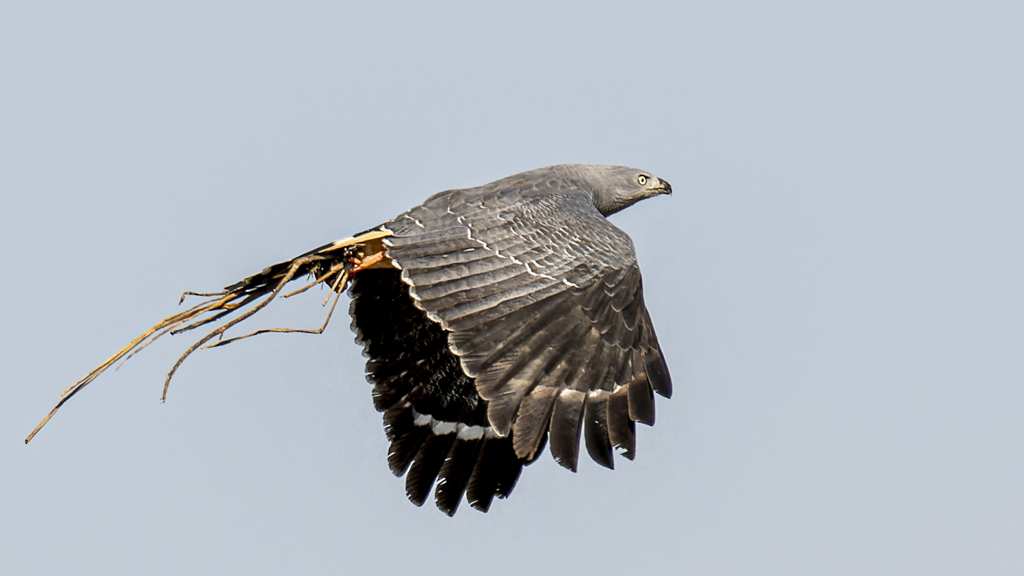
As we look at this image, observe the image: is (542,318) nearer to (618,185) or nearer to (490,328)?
(490,328)

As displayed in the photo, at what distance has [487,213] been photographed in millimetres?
8695

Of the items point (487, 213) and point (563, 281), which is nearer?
point (563, 281)

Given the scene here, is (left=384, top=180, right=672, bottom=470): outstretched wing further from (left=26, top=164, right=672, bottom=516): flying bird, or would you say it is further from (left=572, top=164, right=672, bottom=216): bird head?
(left=572, top=164, right=672, bottom=216): bird head

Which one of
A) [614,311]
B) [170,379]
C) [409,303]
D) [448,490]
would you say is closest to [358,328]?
[409,303]

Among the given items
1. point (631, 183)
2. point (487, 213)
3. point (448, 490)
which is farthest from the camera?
point (631, 183)

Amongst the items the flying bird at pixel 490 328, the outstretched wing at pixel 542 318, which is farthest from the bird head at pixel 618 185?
the outstretched wing at pixel 542 318

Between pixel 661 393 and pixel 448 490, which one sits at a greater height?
pixel 661 393

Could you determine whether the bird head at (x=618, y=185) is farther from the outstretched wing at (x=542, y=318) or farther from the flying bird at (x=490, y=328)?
the outstretched wing at (x=542, y=318)

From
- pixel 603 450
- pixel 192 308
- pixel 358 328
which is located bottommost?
pixel 603 450

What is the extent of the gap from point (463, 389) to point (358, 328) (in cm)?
108

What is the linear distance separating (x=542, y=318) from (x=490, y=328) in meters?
0.38

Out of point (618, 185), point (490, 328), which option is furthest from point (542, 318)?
point (618, 185)

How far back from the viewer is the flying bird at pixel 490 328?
25.2 ft

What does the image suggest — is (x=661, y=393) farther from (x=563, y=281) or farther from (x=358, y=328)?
(x=358, y=328)
